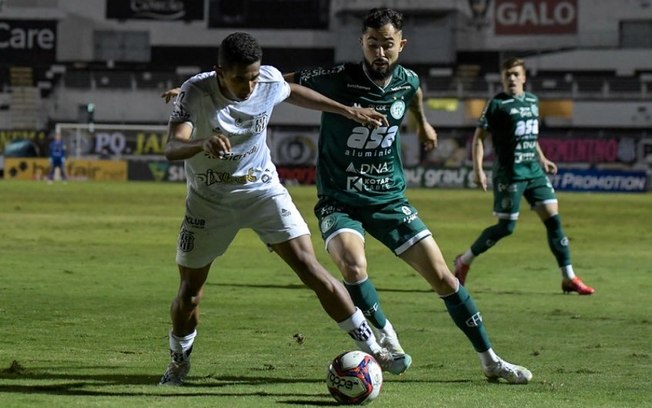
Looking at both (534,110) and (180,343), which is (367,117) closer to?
(180,343)

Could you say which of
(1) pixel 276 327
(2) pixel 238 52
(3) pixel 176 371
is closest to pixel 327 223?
(3) pixel 176 371

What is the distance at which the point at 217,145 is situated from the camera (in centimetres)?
702

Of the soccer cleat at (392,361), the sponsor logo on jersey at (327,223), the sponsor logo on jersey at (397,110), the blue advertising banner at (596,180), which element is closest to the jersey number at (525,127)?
the sponsor logo on jersey at (397,110)

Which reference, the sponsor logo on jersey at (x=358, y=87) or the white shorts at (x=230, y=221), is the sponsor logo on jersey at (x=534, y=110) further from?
the white shorts at (x=230, y=221)

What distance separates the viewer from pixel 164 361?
365 inches

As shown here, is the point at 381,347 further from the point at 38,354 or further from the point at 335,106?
the point at 38,354

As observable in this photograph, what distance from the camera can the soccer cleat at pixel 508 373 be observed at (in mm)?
8289

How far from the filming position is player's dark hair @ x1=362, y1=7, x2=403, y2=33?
8781mm

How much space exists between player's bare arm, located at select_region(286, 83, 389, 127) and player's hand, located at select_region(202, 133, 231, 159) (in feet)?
4.12

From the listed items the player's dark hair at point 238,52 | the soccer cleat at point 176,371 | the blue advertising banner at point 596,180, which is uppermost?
the player's dark hair at point 238,52

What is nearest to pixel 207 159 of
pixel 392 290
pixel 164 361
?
pixel 164 361

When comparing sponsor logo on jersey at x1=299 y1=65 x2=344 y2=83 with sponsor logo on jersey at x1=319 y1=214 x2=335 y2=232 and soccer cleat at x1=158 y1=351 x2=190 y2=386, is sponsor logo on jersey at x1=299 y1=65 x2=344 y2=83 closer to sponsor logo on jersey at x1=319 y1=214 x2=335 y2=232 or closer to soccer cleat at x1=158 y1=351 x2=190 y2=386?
sponsor logo on jersey at x1=319 y1=214 x2=335 y2=232

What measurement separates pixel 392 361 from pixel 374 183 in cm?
128

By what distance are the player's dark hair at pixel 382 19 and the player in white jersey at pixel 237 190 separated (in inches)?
31.3
